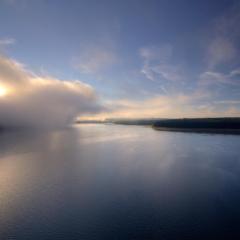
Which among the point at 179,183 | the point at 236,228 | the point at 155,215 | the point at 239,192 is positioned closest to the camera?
the point at 236,228

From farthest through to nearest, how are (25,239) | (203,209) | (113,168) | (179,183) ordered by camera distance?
(113,168) → (179,183) → (203,209) → (25,239)

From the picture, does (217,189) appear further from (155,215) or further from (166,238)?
(166,238)

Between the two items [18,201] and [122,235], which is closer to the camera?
[122,235]

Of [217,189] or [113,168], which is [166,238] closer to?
[217,189]

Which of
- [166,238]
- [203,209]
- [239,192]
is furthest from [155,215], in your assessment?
[239,192]

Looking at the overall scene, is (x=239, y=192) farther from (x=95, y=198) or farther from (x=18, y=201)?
(x=18, y=201)

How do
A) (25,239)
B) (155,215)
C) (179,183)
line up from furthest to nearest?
(179,183)
(155,215)
(25,239)

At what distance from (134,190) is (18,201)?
9084 mm

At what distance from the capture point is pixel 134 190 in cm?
1772

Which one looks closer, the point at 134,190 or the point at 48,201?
the point at 48,201

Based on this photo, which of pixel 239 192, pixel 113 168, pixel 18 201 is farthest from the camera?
pixel 113 168

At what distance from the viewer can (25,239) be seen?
10656 millimetres

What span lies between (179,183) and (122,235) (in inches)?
418

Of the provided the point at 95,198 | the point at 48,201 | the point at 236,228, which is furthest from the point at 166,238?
the point at 48,201
